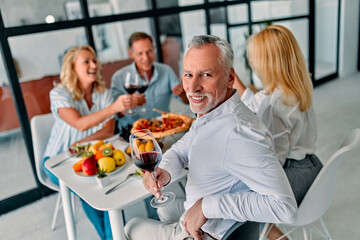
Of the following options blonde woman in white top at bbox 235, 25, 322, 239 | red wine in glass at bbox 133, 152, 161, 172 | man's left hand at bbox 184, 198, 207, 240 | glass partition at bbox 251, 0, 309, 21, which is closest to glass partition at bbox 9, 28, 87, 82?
blonde woman in white top at bbox 235, 25, 322, 239

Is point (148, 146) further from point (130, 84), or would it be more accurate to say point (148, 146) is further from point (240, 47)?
point (240, 47)

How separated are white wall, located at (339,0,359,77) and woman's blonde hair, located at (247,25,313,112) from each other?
14.5 ft

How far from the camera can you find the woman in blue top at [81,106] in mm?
2205

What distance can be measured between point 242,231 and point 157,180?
1.37ft

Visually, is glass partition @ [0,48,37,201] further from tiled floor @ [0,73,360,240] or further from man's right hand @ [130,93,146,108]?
man's right hand @ [130,93,146,108]

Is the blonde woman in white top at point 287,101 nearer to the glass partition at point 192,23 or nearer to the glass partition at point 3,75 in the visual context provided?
the glass partition at point 3,75

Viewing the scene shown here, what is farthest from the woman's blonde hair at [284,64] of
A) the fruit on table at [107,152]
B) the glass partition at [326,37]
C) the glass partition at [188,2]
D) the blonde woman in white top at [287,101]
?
the glass partition at [326,37]

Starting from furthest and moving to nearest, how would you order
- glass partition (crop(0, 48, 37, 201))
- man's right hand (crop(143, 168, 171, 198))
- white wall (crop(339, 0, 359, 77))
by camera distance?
1. white wall (crop(339, 0, 359, 77))
2. glass partition (crop(0, 48, 37, 201))
3. man's right hand (crop(143, 168, 171, 198))

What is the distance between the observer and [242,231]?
1.10 meters

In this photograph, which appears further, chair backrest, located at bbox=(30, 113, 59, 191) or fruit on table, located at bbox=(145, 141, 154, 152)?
chair backrest, located at bbox=(30, 113, 59, 191)

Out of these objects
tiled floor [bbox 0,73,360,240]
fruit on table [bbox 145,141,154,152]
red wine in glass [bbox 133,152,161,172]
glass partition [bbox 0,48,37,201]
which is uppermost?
fruit on table [bbox 145,141,154,152]

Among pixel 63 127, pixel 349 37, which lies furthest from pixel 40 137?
pixel 349 37

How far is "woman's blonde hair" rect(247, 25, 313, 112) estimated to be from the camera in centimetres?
173

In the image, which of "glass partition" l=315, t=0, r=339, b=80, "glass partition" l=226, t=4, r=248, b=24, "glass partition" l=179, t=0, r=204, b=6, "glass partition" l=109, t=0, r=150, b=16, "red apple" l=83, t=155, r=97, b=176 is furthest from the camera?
"glass partition" l=315, t=0, r=339, b=80
